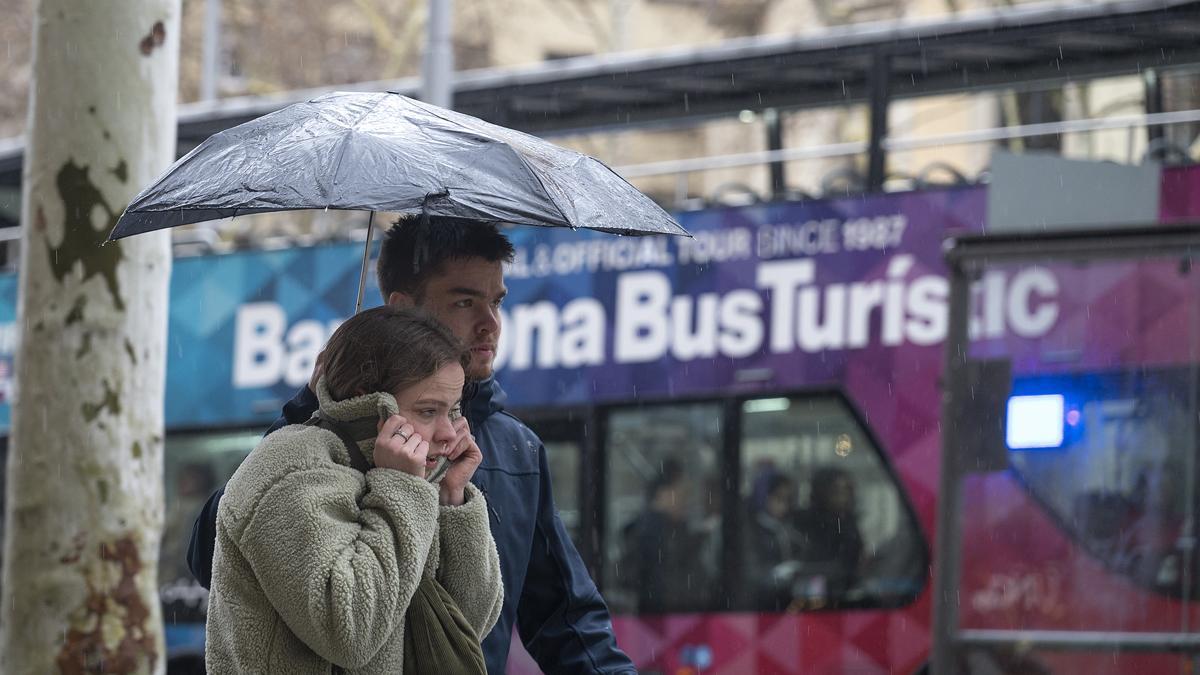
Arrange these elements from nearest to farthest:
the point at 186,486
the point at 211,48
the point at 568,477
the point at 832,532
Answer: the point at 832,532
the point at 568,477
the point at 186,486
the point at 211,48

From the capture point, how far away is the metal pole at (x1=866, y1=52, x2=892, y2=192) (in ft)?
35.1

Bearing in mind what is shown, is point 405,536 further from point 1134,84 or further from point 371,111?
point 1134,84

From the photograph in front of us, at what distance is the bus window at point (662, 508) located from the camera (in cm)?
1062

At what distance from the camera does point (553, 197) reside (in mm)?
3025

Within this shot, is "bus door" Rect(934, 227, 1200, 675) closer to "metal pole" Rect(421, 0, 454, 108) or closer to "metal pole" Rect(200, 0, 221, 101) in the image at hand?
"metal pole" Rect(421, 0, 454, 108)

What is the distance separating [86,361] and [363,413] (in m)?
3.41

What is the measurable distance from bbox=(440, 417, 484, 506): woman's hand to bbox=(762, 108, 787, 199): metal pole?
318 inches

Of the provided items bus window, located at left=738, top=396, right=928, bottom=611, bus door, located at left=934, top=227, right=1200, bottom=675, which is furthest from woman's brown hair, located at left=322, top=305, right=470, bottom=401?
bus window, located at left=738, top=396, right=928, bottom=611

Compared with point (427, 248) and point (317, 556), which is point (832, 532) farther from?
point (317, 556)

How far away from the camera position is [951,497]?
7234 mm

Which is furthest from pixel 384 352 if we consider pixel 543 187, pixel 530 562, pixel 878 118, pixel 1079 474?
pixel 878 118

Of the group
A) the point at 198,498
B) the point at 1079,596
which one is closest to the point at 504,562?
the point at 1079,596

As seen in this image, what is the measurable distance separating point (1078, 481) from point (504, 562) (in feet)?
17.1

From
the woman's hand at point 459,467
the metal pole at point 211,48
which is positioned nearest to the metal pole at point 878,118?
the woman's hand at point 459,467
